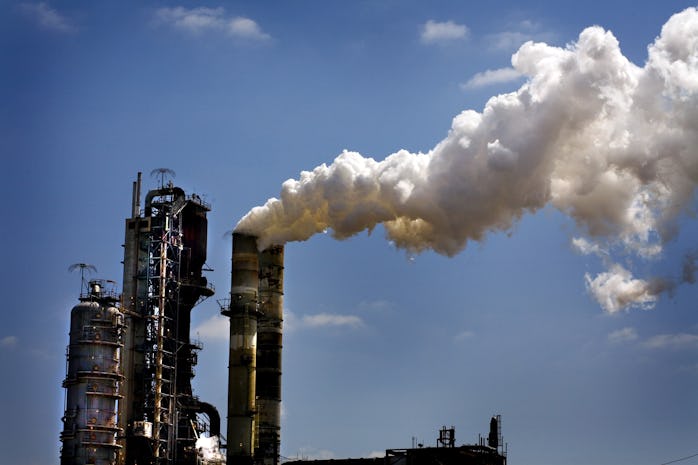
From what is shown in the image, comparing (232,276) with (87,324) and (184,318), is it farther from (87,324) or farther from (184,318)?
(87,324)

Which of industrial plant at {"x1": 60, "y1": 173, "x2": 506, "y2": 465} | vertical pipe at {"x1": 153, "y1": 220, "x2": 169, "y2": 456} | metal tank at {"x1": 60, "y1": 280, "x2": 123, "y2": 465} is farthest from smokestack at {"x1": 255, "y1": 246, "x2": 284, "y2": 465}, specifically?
metal tank at {"x1": 60, "y1": 280, "x2": 123, "y2": 465}

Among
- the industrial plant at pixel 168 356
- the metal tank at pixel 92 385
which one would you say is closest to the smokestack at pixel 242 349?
the industrial plant at pixel 168 356

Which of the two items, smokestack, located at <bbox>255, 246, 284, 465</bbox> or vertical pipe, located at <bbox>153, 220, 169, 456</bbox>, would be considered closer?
vertical pipe, located at <bbox>153, 220, 169, 456</bbox>

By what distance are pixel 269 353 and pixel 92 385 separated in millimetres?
21372

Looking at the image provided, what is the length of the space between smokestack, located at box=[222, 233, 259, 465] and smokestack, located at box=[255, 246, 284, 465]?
10.1ft

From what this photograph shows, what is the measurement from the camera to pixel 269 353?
11925 centimetres

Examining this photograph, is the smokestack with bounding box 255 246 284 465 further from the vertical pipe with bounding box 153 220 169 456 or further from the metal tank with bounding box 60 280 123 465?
the metal tank with bounding box 60 280 123 465

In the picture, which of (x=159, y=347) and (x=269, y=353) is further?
(x=269, y=353)

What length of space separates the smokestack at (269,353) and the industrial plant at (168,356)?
11 cm

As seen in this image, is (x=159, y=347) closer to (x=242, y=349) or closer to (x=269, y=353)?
(x=242, y=349)

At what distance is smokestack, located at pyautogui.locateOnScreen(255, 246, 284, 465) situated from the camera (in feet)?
384

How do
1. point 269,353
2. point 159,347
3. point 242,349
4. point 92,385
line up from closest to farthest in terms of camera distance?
point 92,385 < point 159,347 < point 242,349 < point 269,353

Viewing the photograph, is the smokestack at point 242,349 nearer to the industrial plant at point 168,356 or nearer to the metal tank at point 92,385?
the industrial plant at point 168,356

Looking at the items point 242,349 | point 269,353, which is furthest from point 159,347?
point 269,353
